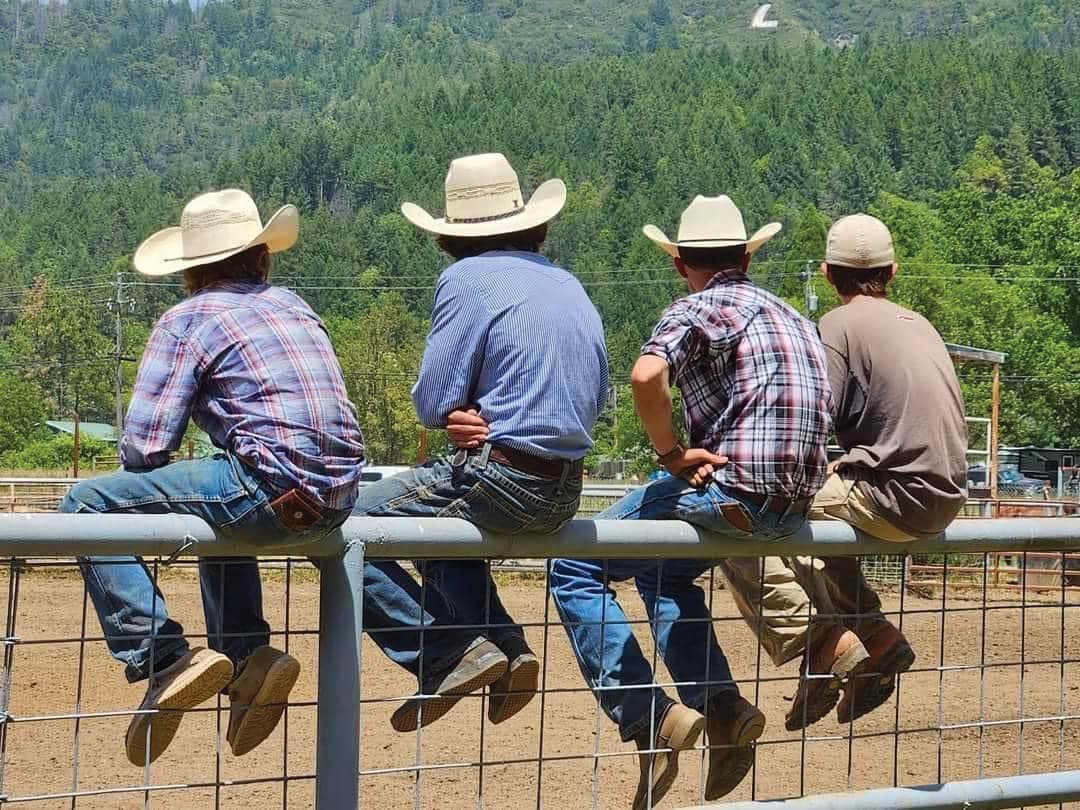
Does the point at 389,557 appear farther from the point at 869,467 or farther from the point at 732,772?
the point at 869,467

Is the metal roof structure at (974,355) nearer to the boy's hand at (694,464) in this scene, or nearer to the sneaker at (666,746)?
the boy's hand at (694,464)

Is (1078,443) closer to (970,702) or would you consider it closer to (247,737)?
(970,702)

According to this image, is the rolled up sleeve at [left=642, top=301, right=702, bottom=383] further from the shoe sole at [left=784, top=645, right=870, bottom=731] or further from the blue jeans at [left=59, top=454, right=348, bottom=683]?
the blue jeans at [left=59, top=454, right=348, bottom=683]

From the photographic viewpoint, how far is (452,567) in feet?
12.5

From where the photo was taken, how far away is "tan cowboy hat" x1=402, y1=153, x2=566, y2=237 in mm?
4188

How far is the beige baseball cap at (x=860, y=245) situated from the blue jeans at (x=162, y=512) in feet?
6.56

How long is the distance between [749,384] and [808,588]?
68 cm

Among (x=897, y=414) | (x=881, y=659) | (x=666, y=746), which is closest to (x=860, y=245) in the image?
(x=897, y=414)

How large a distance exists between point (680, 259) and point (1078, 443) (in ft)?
185

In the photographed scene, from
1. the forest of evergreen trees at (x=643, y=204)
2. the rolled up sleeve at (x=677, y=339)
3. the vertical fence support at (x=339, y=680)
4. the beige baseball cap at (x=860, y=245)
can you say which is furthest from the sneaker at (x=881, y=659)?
the forest of evergreen trees at (x=643, y=204)

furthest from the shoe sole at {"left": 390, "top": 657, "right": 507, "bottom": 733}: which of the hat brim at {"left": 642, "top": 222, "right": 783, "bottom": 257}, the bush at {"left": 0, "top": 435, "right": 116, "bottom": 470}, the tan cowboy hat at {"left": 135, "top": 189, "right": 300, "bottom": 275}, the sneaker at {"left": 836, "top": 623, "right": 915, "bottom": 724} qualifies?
the bush at {"left": 0, "top": 435, "right": 116, "bottom": 470}

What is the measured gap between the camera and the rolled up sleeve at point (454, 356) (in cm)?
395

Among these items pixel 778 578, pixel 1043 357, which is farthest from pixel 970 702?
pixel 1043 357

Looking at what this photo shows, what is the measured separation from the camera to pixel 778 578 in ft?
14.5
